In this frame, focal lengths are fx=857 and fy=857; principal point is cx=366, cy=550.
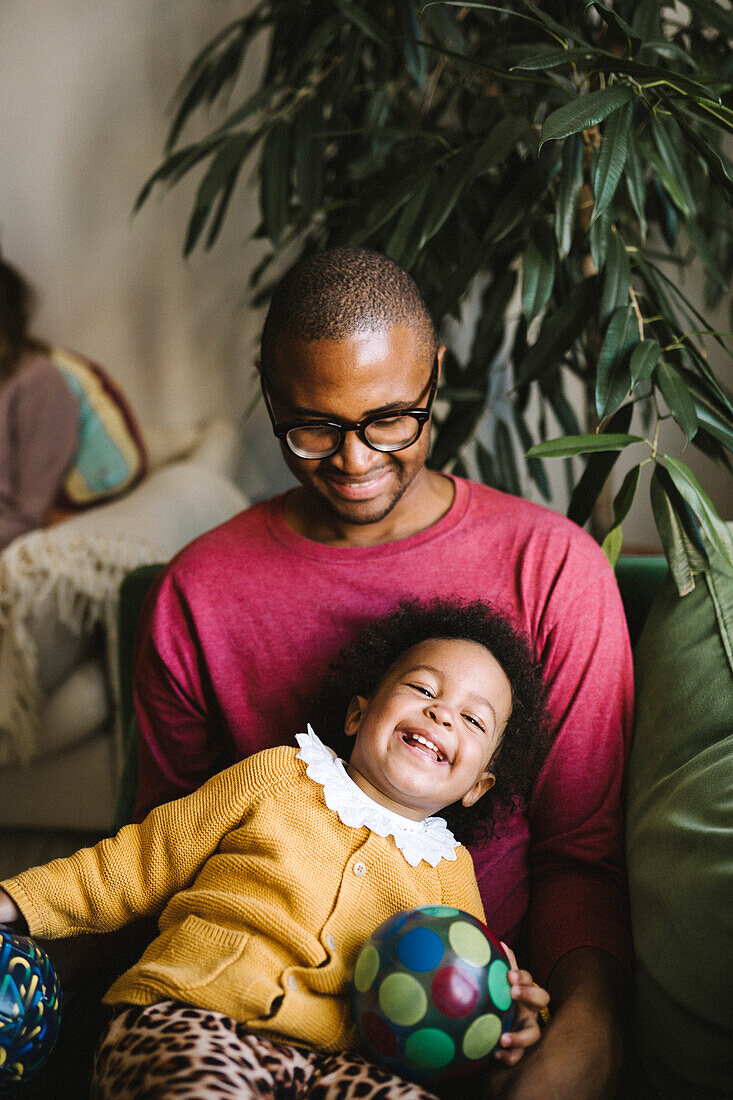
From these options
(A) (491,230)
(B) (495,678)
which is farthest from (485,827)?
(A) (491,230)

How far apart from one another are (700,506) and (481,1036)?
681mm

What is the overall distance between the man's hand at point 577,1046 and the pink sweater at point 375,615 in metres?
0.13

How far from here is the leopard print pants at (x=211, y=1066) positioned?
72 cm

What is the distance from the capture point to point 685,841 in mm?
853

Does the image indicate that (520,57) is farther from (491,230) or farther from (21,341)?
(21,341)

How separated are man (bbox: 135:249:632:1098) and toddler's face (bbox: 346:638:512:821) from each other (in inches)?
3.7

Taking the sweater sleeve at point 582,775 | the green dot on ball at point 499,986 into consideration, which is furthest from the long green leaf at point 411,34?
the green dot on ball at point 499,986

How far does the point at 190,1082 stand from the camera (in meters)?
0.71

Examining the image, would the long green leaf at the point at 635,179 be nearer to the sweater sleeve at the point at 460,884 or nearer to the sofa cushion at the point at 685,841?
the sofa cushion at the point at 685,841

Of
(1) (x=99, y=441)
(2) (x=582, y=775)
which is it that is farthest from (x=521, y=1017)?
(1) (x=99, y=441)

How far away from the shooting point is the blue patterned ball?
30.6 inches

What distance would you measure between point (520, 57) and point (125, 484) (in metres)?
1.69

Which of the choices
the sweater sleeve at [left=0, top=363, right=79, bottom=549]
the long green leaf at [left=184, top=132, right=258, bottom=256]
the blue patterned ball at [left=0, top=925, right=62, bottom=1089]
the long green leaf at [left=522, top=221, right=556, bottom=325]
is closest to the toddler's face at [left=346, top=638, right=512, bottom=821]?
the blue patterned ball at [left=0, top=925, right=62, bottom=1089]

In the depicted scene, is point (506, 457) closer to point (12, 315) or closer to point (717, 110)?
point (717, 110)
